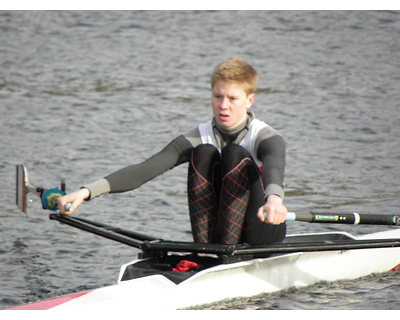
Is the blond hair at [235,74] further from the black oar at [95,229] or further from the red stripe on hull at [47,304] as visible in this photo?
the red stripe on hull at [47,304]

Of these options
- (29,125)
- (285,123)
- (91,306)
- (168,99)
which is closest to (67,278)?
(91,306)

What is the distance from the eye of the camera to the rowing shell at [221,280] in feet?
11.8

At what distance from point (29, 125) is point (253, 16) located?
28.4 ft

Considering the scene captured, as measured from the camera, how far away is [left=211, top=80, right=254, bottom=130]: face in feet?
13.0

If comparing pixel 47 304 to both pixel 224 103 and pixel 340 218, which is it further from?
pixel 340 218

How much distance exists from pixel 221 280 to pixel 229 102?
3.33ft

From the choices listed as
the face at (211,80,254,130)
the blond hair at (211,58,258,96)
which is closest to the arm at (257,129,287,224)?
the face at (211,80,254,130)

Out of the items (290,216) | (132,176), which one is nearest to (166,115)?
(132,176)

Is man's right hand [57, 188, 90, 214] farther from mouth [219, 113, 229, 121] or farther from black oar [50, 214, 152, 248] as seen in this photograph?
mouth [219, 113, 229, 121]

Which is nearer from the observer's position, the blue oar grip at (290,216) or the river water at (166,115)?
the blue oar grip at (290,216)

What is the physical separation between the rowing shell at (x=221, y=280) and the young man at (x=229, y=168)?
21cm

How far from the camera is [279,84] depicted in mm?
12203

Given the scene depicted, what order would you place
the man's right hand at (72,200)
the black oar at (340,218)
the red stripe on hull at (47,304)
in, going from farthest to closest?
the black oar at (340,218), the man's right hand at (72,200), the red stripe on hull at (47,304)

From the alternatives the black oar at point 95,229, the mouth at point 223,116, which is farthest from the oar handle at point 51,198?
the mouth at point 223,116
